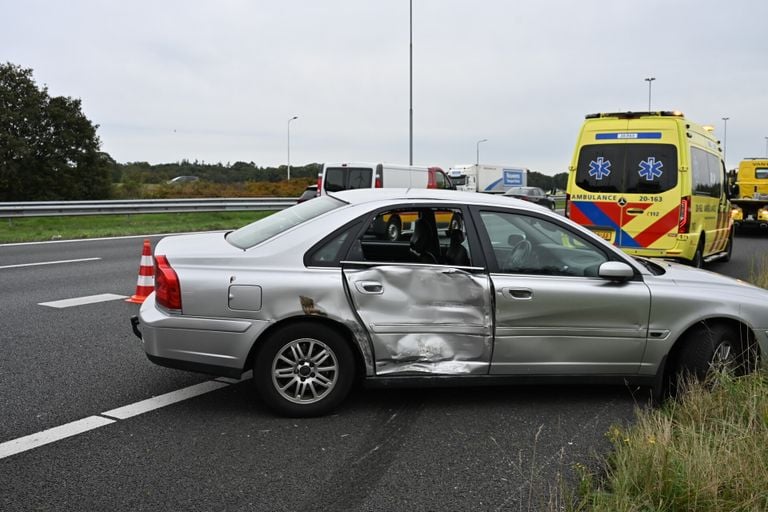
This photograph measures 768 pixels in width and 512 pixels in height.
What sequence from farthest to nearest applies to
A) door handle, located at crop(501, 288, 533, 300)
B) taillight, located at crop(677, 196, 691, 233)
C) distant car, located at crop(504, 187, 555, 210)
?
distant car, located at crop(504, 187, 555, 210) → taillight, located at crop(677, 196, 691, 233) → door handle, located at crop(501, 288, 533, 300)

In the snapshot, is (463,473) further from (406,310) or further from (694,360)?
(694,360)

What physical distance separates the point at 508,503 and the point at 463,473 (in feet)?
1.33

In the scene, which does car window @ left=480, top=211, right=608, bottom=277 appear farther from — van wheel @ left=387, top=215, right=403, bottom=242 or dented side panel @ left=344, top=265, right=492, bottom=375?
van wheel @ left=387, top=215, right=403, bottom=242

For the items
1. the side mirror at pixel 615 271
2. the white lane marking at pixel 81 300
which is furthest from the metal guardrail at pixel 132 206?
the side mirror at pixel 615 271

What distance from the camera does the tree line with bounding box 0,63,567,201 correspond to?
46188 mm

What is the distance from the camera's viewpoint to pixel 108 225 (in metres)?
20.6

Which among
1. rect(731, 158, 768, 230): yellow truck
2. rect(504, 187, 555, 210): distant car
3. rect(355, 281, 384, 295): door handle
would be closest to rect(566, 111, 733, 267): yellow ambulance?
rect(355, 281, 384, 295): door handle

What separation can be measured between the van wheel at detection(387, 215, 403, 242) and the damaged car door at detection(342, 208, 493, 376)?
2.80ft

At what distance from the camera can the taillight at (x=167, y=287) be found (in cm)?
442

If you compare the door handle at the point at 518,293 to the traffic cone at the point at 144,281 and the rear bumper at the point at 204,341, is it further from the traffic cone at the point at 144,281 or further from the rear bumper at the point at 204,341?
the traffic cone at the point at 144,281

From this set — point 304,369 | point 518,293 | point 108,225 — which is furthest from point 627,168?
point 108,225

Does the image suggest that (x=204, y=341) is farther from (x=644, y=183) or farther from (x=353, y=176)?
(x=353, y=176)

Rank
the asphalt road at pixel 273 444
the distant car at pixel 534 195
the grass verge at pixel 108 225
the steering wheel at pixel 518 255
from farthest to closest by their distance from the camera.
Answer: the distant car at pixel 534 195 < the grass verge at pixel 108 225 < the steering wheel at pixel 518 255 < the asphalt road at pixel 273 444

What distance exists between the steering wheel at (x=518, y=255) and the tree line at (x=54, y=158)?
38801mm
